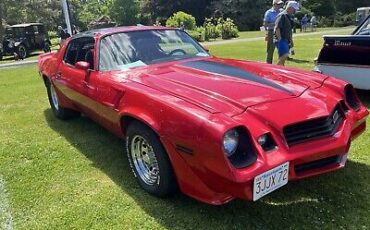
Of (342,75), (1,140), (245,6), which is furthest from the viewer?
(245,6)

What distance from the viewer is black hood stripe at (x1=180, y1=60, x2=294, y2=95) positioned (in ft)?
11.3

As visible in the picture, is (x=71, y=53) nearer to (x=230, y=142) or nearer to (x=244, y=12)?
(x=230, y=142)

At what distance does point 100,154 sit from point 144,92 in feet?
5.10

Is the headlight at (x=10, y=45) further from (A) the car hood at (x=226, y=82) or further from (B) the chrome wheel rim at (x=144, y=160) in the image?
(B) the chrome wheel rim at (x=144, y=160)

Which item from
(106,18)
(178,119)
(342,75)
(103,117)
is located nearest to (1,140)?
(103,117)

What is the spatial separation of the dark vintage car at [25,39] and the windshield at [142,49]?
64.3 feet

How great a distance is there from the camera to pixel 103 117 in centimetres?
405

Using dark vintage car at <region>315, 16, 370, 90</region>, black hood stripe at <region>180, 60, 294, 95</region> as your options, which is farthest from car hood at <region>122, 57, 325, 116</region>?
dark vintage car at <region>315, 16, 370, 90</region>

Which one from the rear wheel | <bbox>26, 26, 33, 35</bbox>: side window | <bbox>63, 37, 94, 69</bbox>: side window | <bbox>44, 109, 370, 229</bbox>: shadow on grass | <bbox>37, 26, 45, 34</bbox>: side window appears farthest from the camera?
<bbox>37, 26, 45, 34</bbox>: side window

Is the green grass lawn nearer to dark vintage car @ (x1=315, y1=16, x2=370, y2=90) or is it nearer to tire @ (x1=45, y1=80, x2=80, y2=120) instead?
tire @ (x1=45, y1=80, x2=80, y2=120)

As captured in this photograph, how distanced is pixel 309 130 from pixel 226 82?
890mm

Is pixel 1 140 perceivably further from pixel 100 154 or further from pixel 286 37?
pixel 286 37

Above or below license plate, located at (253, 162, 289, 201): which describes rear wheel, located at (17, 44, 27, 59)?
above

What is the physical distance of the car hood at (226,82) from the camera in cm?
301
